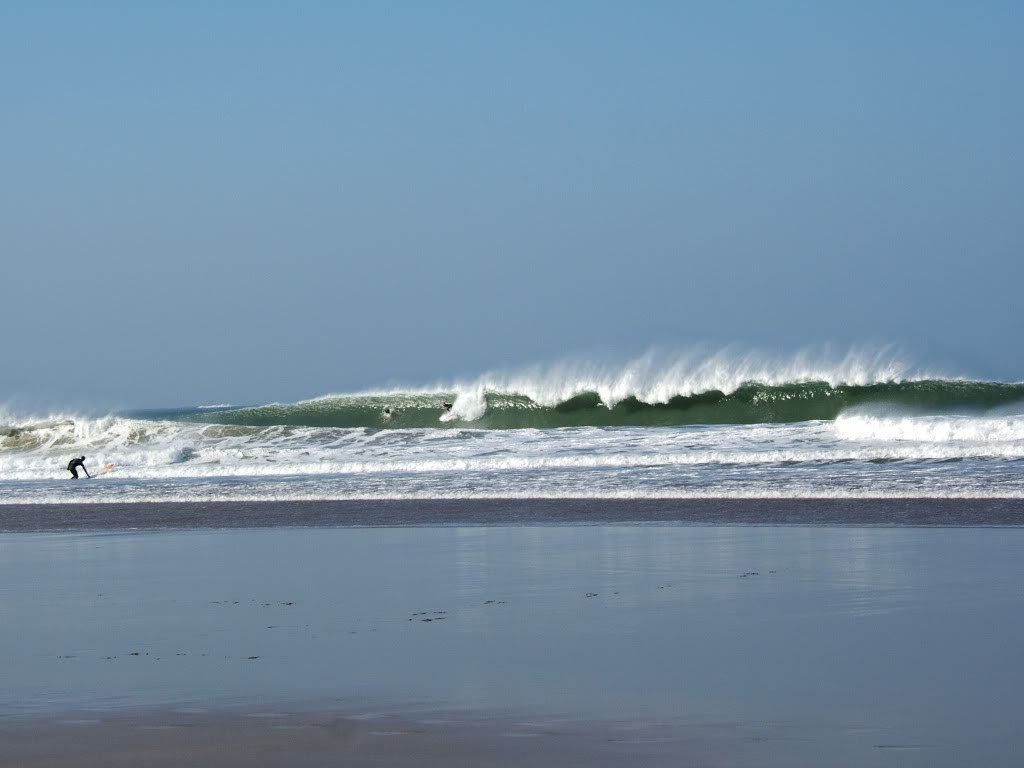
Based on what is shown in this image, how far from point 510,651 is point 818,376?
24.4 m

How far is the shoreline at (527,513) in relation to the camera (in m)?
10.9

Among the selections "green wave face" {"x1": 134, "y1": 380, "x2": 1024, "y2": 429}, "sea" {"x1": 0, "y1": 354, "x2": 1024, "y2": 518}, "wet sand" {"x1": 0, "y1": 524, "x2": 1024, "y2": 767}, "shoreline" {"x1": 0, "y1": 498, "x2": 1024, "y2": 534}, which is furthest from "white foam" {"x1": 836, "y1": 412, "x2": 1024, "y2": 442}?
"wet sand" {"x1": 0, "y1": 524, "x2": 1024, "y2": 767}

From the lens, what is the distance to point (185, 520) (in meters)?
12.7

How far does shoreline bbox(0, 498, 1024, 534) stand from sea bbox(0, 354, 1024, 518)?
0.56 meters

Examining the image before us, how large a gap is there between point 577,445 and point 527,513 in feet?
29.0

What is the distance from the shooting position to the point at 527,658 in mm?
4875

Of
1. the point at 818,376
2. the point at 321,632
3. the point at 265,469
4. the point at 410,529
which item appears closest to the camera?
the point at 321,632

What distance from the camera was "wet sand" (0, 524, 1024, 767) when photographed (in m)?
3.58

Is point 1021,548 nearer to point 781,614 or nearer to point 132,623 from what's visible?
point 781,614

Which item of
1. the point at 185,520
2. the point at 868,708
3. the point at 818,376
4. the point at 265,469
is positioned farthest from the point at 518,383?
the point at 868,708

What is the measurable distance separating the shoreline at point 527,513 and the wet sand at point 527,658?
83.7 inches

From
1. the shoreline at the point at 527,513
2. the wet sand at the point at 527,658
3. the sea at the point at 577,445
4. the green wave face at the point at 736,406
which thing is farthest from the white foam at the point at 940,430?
the wet sand at the point at 527,658

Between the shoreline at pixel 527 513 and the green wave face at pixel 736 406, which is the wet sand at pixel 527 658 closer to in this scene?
the shoreline at pixel 527 513

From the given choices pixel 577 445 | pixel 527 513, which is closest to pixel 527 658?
pixel 527 513
